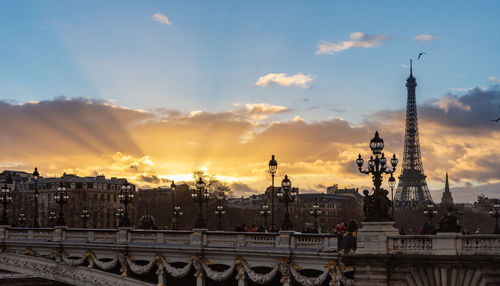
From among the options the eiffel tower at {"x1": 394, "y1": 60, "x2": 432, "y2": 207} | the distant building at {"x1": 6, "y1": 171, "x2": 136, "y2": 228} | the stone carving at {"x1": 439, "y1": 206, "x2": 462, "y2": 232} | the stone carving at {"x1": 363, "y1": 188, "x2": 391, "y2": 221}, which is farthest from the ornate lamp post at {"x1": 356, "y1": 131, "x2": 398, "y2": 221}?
the eiffel tower at {"x1": 394, "y1": 60, "x2": 432, "y2": 207}

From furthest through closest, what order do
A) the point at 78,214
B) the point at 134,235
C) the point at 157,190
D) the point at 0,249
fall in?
the point at 157,190, the point at 78,214, the point at 0,249, the point at 134,235

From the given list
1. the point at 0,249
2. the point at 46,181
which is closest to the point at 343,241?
the point at 0,249

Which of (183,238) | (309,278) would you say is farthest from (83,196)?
(309,278)

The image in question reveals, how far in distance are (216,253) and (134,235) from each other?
6.12 metres

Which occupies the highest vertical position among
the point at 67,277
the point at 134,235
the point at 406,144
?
the point at 406,144

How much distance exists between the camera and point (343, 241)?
26.6m

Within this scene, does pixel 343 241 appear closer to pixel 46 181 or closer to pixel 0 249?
pixel 0 249

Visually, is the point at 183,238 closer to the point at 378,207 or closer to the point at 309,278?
the point at 309,278

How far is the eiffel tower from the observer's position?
18075 cm

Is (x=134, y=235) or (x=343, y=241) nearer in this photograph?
(x=343, y=241)

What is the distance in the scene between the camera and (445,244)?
2377 centimetres

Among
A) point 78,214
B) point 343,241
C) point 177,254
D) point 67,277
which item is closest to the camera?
point 343,241

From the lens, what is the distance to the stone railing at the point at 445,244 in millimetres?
23141

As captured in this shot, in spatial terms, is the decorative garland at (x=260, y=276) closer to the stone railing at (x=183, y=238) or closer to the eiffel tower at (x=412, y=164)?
the stone railing at (x=183, y=238)
